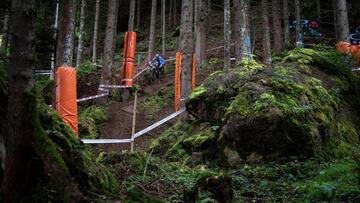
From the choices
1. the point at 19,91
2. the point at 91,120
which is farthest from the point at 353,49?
the point at 19,91

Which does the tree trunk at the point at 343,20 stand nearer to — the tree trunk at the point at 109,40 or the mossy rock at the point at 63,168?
the tree trunk at the point at 109,40

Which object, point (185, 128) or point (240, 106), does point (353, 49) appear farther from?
point (240, 106)

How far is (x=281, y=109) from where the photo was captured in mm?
9188

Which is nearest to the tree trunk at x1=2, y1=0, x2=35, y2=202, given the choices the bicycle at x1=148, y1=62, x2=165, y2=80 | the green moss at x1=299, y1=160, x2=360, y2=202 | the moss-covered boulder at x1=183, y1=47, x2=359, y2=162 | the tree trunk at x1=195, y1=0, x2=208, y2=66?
the green moss at x1=299, y1=160, x2=360, y2=202

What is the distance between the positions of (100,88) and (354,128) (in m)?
11.2

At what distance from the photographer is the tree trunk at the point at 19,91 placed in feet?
13.6

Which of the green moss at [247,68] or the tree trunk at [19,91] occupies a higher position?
the green moss at [247,68]

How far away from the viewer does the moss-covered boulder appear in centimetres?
894

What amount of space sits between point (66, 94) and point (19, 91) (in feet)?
23.9

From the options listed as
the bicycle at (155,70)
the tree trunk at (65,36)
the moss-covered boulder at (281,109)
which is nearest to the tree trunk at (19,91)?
the moss-covered boulder at (281,109)

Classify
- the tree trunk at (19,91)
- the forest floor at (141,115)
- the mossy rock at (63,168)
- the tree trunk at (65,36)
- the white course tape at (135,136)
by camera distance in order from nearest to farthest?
1. the tree trunk at (19,91)
2. the mossy rock at (63,168)
3. the white course tape at (135,136)
4. the tree trunk at (65,36)
5. the forest floor at (141,115)

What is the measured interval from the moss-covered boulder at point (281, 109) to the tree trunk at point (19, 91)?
220 inches

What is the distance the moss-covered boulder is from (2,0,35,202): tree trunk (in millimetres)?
5591

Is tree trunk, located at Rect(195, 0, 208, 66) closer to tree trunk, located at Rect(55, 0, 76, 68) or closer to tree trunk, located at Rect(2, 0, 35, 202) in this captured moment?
tree trunk, located at Rect(55, 0, 76, 68)
